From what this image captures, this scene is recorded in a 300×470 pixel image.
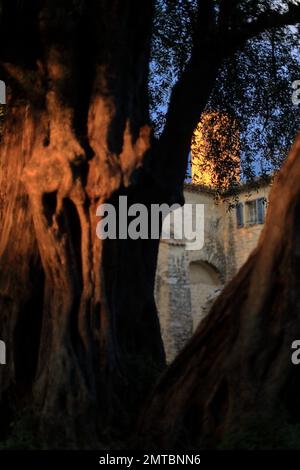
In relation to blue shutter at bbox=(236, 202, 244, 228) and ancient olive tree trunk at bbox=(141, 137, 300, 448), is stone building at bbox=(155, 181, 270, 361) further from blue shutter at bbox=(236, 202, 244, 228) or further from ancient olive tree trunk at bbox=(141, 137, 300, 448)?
ancient olive tree trunk at bbox=(141, 137, 300, 448)

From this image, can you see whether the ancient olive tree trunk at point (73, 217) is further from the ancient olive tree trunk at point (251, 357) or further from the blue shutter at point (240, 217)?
the blue shutter at point (240, 217)

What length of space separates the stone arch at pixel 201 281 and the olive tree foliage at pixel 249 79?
15504 mm

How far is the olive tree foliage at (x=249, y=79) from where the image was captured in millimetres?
9680

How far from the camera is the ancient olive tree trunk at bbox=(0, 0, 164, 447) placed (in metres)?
6.14

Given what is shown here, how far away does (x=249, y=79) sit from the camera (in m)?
10.4

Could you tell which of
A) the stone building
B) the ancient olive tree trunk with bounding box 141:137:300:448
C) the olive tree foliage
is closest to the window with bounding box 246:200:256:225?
the stone building

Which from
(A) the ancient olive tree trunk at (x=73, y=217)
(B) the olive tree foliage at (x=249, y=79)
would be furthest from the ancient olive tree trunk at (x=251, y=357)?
(B) the olive tree foliage at (x=249, y=79)

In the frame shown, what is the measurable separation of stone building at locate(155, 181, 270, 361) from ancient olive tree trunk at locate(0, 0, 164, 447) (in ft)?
56.0

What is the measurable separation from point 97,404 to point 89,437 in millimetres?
351

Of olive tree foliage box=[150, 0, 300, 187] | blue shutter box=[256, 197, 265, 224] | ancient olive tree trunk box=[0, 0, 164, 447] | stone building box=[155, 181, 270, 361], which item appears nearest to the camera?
ancient olive tree trunk box=[0, 0, 164, 447]

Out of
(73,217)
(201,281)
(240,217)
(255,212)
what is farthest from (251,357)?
(201,281)

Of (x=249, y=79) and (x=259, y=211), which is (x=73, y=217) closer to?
(x=249, y=79)

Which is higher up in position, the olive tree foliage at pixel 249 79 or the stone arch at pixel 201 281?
the olive tree foliage at pixel 249 79

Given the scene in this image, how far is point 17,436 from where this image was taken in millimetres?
5836
